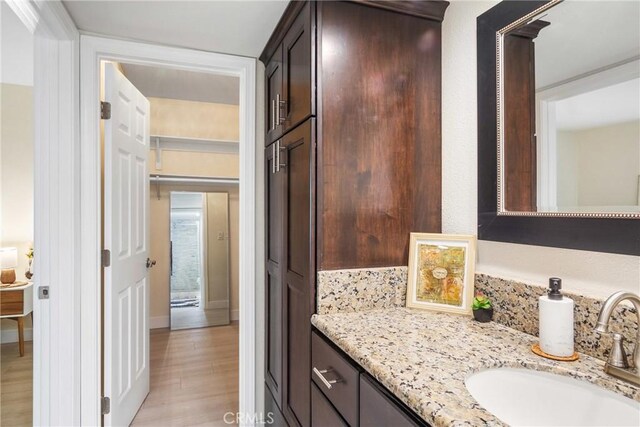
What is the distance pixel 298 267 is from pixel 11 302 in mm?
2769

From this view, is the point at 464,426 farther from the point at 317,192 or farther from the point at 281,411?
the point at 281,411

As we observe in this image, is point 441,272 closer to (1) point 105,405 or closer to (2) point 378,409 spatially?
(2) point 378,409

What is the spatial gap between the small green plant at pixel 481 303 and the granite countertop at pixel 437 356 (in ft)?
0.17

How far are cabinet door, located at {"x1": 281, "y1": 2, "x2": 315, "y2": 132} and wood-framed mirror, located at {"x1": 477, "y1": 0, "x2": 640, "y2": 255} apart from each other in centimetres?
61

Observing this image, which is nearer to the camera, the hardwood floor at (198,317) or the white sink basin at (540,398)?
the white sink basin at (540,398)

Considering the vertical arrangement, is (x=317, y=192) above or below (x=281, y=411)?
above

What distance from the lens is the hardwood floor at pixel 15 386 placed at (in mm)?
2152

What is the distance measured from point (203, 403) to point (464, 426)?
2218 millimetres

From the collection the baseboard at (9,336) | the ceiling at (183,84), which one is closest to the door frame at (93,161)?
the ceiling at (183,84)

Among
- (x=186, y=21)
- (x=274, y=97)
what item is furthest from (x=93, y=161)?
(x=274, y=97)

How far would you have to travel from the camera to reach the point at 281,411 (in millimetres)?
1628

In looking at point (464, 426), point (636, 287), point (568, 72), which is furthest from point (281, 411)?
point (568, 72)

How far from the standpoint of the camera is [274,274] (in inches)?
70.3

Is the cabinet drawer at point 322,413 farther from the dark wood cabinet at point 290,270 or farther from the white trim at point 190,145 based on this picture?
the white trim at point 190,145
